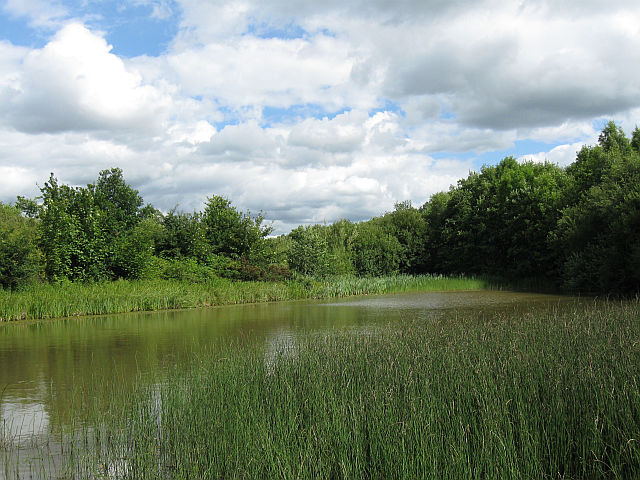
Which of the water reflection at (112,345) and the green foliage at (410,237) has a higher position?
the green foliage at (410,237)

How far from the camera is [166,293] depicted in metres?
19.8

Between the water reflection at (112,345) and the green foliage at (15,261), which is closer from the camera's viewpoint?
the water reflection at (112,345)

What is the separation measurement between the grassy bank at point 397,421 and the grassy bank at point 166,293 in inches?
473

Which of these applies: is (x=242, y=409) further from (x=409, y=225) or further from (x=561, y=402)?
(x=409, y=225)

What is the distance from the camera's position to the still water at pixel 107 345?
6.34 m

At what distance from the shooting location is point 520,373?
5.12 metres

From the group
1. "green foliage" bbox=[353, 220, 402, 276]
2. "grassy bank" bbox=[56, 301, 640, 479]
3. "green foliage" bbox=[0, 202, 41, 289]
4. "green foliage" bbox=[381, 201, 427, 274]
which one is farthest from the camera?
"green foliage" bbox=[381, 201, 427, 274]

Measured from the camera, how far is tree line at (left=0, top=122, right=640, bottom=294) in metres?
20.2

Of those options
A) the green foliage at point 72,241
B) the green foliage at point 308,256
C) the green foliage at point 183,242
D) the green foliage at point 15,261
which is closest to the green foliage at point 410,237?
the green foliage at point 308,256

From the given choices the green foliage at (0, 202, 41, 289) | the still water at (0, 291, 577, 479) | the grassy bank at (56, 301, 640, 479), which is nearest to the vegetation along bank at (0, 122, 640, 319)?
the green foliage at (0, 202, 41, 289)

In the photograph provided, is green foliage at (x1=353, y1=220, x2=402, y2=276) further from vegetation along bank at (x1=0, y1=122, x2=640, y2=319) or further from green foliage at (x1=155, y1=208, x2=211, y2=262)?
green foliage at (x1=155, y1=208, x2=211, y2=262)

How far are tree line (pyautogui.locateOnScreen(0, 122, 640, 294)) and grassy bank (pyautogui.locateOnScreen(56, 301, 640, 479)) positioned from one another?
47.4ft

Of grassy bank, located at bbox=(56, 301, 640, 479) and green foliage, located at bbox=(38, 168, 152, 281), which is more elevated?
green foliage, located at bbox=(38, 168, 152, 281)

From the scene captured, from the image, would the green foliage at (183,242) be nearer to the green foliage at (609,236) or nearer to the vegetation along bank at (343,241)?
the vegetation along bank at (343,241)
